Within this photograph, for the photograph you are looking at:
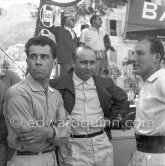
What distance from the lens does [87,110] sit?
7.29 ft

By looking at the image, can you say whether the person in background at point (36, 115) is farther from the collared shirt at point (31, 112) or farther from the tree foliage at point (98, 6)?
the tree foliage at point (98, 6)

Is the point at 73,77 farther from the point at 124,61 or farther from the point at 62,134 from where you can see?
the point at 124,61

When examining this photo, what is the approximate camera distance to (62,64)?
189 inches

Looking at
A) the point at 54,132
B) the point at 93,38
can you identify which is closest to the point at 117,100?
the point at 54,132

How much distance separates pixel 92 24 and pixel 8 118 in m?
3.71

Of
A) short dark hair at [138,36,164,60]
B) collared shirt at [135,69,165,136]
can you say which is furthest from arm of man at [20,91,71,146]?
short dark hair at [138,36,164,60]

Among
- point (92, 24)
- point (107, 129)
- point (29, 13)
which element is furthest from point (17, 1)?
point (107, 129)

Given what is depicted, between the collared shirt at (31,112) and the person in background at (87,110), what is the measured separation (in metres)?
0.33

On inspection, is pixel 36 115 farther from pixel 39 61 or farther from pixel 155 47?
pixel 155 47

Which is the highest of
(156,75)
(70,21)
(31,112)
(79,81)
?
(70,21)

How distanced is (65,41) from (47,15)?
0.56 meters

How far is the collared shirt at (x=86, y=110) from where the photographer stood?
2.19 metres

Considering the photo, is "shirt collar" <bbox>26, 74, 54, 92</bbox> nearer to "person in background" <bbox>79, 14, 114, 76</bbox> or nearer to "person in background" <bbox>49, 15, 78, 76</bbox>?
"person in background" <bbox>49, 15, 78, 76</bbox>

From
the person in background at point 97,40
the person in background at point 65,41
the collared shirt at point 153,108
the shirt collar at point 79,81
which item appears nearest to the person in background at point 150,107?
the collared shirt at point 153,108
